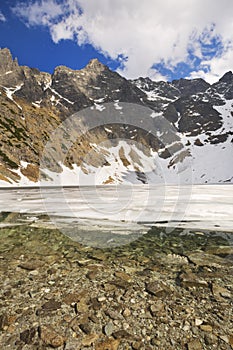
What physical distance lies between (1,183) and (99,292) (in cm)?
8738

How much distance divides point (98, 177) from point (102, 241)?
12688 centimetres

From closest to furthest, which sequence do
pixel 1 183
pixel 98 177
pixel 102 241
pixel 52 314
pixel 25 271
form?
pixel 52 314, pixel 25 271, pixel 102 241, pixel 1 183, pixel 98 177

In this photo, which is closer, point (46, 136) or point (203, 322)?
point (203, 322)

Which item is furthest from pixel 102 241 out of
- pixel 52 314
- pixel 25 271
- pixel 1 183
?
pixel 1 183

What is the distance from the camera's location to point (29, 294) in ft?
21.1

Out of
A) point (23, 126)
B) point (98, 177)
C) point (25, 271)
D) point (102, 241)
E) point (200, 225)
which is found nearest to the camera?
point (25, 271)

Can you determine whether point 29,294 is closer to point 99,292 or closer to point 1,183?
point 99,292

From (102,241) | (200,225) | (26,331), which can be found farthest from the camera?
(200,225)

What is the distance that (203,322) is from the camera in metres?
5.15

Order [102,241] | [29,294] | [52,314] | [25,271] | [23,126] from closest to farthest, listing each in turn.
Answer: [52,314], [29,294], [25,271], [102,241], [23,126]

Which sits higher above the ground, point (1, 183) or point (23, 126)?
point (23, 126)

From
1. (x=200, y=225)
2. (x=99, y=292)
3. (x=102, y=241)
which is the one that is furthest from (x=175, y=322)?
(x=200, y=225)

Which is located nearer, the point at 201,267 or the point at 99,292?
the point at 99,292

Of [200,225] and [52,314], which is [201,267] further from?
[200,225]
